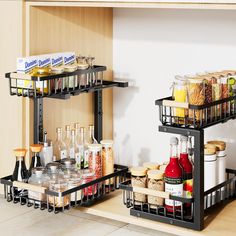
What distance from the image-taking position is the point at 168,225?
2170 millimetres

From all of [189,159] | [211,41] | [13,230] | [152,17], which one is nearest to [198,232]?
[189,159]

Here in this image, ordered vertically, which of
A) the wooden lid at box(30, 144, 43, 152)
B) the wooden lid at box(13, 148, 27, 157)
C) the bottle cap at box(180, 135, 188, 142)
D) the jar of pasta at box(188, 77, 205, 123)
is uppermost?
the jar of pasta at box(188, 77, 205, 123)

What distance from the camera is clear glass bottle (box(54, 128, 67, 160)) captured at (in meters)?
2.52

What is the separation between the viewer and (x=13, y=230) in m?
2.26

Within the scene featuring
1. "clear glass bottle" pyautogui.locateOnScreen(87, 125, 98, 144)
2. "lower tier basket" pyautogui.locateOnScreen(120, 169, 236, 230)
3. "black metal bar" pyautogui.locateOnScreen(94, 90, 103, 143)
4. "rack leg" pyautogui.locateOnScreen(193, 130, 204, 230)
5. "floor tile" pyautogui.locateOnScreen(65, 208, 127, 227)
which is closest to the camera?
"rack leg" pyautogui.locateOnScreen(193, 130, 204, 230)

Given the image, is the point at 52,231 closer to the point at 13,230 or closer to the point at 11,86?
the point at 13,230

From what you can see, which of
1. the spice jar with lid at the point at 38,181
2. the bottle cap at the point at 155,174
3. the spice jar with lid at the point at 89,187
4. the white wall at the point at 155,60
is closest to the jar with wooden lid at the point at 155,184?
the bottle cap at the point at 155,174

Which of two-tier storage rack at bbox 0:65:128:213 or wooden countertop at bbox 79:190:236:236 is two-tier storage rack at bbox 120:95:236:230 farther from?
two-tier storage rack at bbox 0:65:128:213

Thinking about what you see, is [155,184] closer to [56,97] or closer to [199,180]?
[199,180]

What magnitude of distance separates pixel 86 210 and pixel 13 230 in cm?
27

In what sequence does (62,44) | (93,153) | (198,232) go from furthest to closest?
(62,44) → (93,153) → (198,232)

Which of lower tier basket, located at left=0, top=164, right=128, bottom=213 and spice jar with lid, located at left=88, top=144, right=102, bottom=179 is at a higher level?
spice jar with lid, located at left=88, top=144, right=102, bottom=179

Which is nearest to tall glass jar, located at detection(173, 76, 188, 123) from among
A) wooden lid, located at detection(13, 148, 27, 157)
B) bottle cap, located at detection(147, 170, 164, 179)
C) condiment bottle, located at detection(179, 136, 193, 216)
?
condiment bottle, located at detection(179, 136, 193, 216)

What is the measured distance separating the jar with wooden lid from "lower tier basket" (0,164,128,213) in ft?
0.77
